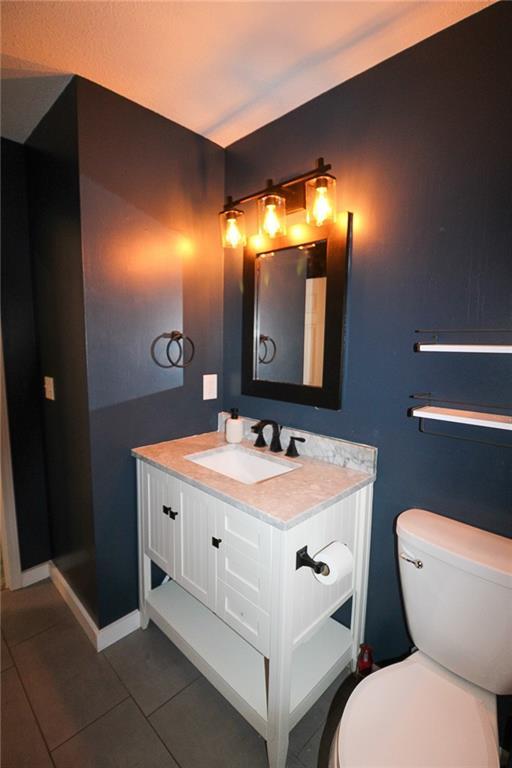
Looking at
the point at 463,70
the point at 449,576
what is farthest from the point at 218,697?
the point at 463,70

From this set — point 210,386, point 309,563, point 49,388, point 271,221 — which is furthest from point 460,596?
point 49,388

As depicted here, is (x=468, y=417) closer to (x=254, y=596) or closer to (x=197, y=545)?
(x=254, y=596)

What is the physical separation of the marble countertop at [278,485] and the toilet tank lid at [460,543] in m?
0.22

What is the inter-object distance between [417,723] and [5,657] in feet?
5.56

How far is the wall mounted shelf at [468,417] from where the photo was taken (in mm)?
950

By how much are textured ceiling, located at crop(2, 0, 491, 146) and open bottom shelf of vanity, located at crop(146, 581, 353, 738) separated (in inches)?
84.9

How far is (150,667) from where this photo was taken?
1.47m

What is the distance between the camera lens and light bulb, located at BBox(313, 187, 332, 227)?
133cm

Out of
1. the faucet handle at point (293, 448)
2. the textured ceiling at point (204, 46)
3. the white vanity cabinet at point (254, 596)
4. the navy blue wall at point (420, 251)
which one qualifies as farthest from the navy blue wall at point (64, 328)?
the navy blue wall at point (420, 251)

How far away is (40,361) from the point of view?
6.28 feet

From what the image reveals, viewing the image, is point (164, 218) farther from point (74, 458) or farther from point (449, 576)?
point (449, 576)

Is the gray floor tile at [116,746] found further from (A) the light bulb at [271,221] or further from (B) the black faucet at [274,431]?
(A) the light bulb at [271,221]

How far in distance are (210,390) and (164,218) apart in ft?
2.96

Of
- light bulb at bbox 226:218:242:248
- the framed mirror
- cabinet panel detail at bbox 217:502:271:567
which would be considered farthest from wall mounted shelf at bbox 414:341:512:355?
light bulb at bbox 226:218:242:248
